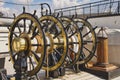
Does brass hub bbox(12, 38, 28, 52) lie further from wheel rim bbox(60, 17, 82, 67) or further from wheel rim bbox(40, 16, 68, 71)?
wheel rim bbox(60, 17, 82, 67)

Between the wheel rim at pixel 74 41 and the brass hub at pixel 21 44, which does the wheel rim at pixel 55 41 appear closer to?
the wheel rim at pixel 74 41

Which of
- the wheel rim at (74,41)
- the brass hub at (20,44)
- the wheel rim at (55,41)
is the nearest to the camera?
the brass hub at (20,44)

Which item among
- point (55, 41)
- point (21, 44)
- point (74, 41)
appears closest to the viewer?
point (21, 44)

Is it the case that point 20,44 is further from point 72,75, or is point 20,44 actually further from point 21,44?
point 72,75

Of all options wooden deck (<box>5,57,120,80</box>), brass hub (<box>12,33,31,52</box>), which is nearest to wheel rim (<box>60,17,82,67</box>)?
wooden deck (<box>5,57,120,80</box>)

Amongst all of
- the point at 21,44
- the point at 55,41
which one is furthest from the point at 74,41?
the point at 21,44

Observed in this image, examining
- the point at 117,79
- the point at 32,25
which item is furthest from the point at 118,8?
the point at 32,25

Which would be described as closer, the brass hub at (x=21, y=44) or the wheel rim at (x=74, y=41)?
the brass hub at (x=21, y=44)

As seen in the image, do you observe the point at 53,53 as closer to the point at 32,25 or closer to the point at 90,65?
the point at 32,25

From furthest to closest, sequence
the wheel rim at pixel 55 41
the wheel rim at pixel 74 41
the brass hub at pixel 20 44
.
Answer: the wheel rim at pixel 74 41 < the wheel rim at pixel 55 41 < the brass hub at pixel 20 44

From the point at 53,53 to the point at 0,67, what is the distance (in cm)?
165

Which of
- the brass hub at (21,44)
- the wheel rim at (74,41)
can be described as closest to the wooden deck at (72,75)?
the wheel rim at (74,41)

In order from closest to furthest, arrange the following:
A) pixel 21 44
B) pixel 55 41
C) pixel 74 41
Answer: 1. pixel 21 44
2. pixel 55 41
3. pixel 74 41

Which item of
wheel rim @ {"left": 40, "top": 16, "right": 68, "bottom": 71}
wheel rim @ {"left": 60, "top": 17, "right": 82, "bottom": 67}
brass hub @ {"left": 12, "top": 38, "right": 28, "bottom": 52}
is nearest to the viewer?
brass hub @ {"left": 12, "top": 38, "right": 28, "bottom": 52}
